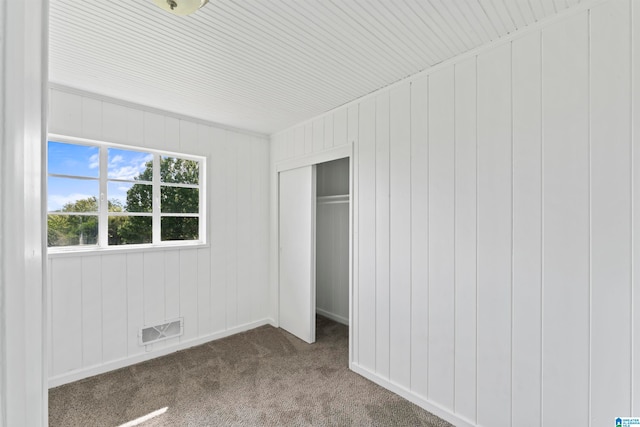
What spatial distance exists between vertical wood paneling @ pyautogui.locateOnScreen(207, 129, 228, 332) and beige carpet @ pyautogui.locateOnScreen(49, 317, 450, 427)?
461mm

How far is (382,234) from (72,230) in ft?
8.94

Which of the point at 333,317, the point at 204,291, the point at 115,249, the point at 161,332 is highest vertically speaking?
the point at 115,249

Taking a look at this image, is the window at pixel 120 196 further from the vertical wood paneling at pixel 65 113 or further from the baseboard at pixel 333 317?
the baseboard at pixel 333 317

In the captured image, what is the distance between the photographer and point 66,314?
2.52 m

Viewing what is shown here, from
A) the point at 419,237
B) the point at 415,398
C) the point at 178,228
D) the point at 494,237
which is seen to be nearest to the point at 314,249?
the point at 419,237

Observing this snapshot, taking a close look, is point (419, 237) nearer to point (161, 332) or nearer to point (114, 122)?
point (161, 332)

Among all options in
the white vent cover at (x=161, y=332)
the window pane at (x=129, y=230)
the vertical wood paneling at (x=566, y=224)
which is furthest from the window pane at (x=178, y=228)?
the vertical wood paneling at (x=566, y=224)

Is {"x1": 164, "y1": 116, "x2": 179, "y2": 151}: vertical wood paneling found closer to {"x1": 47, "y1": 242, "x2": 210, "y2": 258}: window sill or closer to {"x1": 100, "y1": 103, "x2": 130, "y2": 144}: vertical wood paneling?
{"x1": 100, "y1": 103, "x2": 130, "y2": 144}: vertical wood paneling

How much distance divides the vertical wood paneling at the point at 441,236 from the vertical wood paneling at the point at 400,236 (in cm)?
19

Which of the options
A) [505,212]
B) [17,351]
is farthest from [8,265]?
[505,212]

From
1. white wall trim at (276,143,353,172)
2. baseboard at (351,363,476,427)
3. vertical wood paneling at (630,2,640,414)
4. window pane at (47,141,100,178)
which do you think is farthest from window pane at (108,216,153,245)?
vertical wood paneling at (630,2,640,414)

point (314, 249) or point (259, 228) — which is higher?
point (259, 228)

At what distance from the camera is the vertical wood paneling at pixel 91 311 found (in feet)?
8.54

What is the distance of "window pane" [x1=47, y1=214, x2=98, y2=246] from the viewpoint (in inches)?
100
